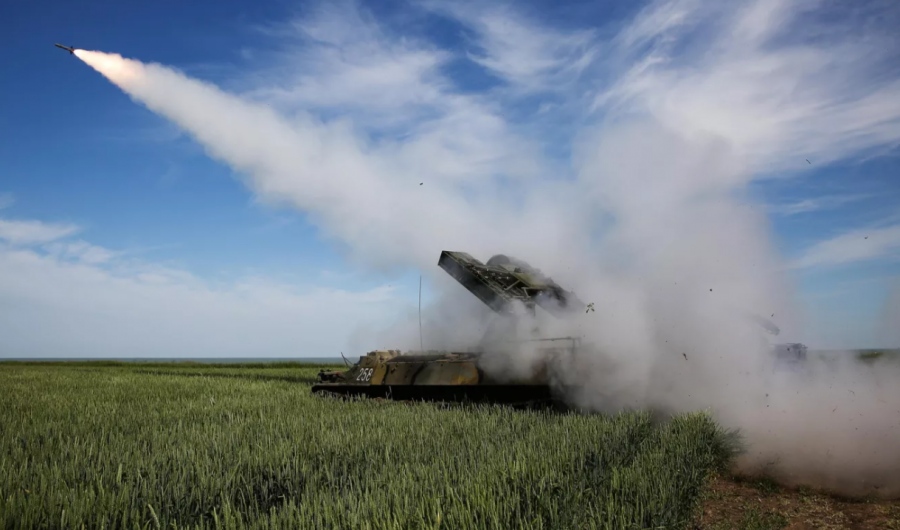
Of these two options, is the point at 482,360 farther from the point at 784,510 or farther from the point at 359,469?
the point at 784,510

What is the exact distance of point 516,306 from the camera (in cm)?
1423

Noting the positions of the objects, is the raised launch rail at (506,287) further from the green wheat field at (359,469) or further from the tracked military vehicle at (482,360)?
the green wheat field at (359,469)

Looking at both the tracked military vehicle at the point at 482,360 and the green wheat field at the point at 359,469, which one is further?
the tracked military vehicle at the point at 482,360

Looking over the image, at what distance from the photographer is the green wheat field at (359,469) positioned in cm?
505

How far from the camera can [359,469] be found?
722 cm

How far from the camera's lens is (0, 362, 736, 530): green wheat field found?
16.6 feet

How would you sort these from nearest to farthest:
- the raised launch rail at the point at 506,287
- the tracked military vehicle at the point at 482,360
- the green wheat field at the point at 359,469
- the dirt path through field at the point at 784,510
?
the green wheat field at the point at 359,469 < the dirt path through field at the point at 784,510 < the tracked military vehicle at the point at 482,360 < the raised launch rail at the point at 506,287

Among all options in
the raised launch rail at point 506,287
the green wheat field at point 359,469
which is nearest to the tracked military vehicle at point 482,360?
the raised launch rail at point 506,287

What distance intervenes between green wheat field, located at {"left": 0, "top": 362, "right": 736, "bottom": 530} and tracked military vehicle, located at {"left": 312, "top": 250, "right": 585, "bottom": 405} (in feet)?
4.74

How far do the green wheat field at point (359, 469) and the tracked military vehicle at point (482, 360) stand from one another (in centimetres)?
144

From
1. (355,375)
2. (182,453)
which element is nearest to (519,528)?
(182,453)

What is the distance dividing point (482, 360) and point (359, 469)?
22.1 feet

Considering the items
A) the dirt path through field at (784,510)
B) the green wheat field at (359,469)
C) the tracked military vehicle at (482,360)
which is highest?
the tracked military vehicle at (482,360)

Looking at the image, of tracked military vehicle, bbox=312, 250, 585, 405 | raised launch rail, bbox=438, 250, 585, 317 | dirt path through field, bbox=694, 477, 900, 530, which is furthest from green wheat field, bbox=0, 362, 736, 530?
raised launch rail, bbox=438, 250, 585, 317
